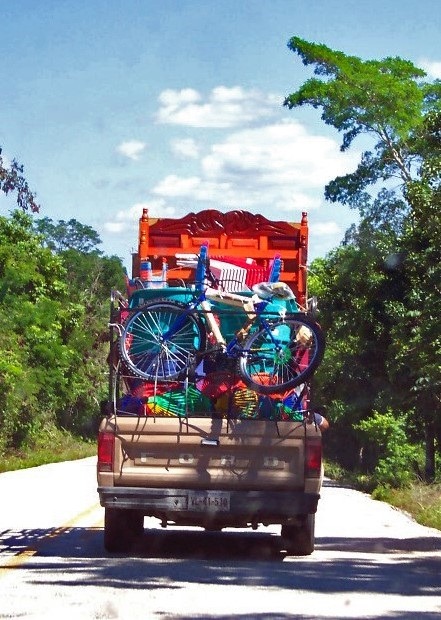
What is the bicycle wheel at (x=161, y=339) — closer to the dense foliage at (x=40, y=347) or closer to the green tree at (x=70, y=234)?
the dense foliage at (x=40, y=347)

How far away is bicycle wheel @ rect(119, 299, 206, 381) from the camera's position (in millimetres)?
14422

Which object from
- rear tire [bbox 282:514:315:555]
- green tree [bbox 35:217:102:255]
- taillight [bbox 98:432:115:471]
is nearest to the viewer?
taillight [bbox 98:432:115:471]

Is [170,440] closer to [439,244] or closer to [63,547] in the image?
[63,547]

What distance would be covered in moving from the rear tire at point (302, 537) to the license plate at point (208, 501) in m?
1.21

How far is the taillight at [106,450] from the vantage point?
45.3 ft

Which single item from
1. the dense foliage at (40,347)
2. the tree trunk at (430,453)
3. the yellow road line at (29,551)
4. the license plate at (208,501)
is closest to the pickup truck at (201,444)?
the license plate at (208,501)

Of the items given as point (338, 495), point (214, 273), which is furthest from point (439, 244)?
point (338, 495)

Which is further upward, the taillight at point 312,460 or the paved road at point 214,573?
the taillight at point 312,460

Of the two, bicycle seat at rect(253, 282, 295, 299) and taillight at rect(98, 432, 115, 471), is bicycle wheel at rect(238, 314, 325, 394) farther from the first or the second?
taillight at rect(98, 432, 115, 471)

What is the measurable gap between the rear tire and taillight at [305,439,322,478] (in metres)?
0.85

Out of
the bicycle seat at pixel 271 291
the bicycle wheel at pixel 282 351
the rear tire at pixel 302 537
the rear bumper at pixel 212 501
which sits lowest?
the rear tire at pixel 302 537

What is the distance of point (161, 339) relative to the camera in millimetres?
14531

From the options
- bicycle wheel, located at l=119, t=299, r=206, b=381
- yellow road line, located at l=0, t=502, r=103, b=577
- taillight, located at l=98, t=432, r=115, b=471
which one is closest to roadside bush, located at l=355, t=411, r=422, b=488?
yellow road line, located at l=0, t=502, r=103, b=577

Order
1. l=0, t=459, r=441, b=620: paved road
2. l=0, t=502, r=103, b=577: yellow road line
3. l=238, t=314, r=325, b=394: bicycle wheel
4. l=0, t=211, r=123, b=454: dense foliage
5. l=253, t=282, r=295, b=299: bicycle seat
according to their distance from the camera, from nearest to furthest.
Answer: l=0, t=459, r=441, b=620: paved road → l=0, t=502, r=103, b=577: yellow road line → l=238, t=314, r=325, b=394: bicycle wheel → l=253, t=282, r=295, b=299: bicycle seat → l=0, t=211, r=123, b=454: dense foliage
